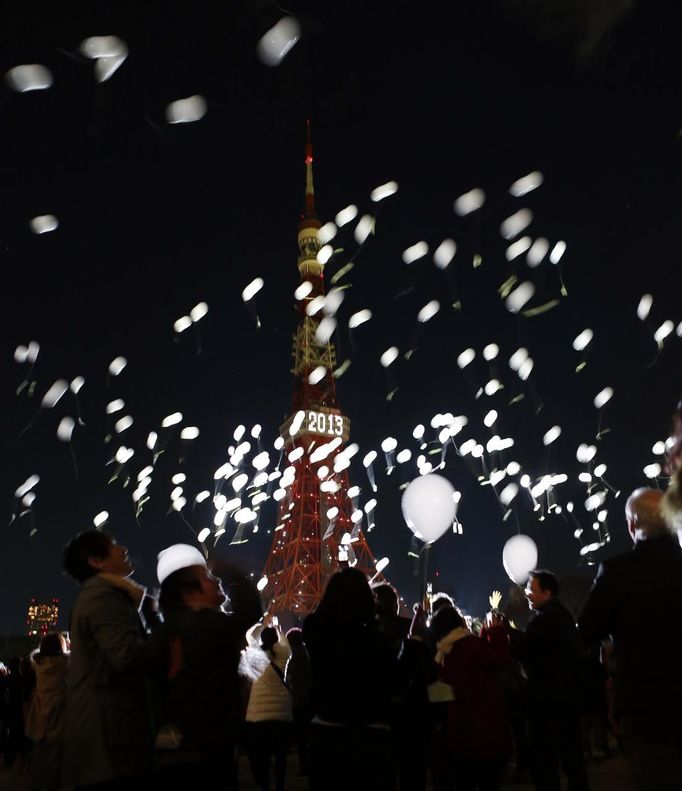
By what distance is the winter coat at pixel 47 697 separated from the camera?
5582mm

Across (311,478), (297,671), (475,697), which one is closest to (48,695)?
(297,671)

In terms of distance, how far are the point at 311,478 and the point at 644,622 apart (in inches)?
1830

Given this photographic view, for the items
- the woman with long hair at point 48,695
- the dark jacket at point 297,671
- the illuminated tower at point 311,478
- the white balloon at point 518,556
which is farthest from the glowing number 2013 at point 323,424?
the woman with long hair at point 48,695

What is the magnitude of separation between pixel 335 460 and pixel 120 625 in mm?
48252

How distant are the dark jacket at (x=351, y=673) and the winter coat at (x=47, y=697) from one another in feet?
7.97

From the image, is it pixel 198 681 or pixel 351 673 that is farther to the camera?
pixel 351 673

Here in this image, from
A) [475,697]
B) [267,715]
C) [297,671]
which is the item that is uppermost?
[297,671]

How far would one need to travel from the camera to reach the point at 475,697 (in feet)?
15.9

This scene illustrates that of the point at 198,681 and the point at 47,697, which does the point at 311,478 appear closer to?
the point at 47,697

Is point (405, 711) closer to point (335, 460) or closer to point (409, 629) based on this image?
point (409, 629)

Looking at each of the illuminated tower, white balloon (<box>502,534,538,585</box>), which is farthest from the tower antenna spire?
white balloon (<box>502,534,538,585</box>)

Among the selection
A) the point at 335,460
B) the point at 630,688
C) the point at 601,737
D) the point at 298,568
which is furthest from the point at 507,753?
the point at 335,460

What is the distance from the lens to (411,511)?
1148 centimetres

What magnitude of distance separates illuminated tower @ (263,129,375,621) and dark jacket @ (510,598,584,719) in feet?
123
